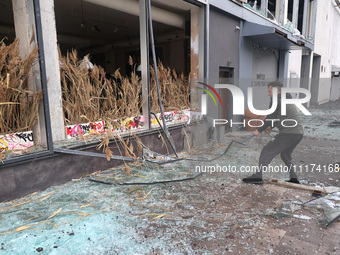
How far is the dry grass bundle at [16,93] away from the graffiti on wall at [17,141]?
79 millimetres

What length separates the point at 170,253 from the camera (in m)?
2.38

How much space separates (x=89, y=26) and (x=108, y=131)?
704cm

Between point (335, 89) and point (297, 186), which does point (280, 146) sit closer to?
point (297, 186)

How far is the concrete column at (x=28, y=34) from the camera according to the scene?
3596mm

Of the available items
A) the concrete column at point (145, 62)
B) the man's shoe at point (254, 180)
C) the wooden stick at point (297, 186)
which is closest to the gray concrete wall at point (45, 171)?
the concrete column at point (145, 62)

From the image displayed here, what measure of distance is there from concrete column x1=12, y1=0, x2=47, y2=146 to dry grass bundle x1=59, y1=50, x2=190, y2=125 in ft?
2.28

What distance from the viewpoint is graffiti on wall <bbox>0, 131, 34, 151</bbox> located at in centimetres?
360

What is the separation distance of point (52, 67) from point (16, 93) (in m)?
0.68

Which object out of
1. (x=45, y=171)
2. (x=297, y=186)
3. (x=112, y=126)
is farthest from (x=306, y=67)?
(x=45, y=171)

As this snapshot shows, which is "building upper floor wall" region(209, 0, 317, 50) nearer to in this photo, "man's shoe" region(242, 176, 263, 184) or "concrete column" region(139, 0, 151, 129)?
"concrete column" region(139, 0, 151, 129)

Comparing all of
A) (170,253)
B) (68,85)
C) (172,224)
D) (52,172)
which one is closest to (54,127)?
(52,172)

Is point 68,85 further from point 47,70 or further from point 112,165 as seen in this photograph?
point 112,165

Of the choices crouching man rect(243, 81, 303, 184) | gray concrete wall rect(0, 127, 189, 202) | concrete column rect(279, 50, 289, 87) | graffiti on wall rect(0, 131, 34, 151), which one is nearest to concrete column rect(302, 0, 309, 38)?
concrete column rect(279, 50, 289, 87)

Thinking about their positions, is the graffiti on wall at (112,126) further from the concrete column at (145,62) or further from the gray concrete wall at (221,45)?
the gray concrete wall at (221,45)
